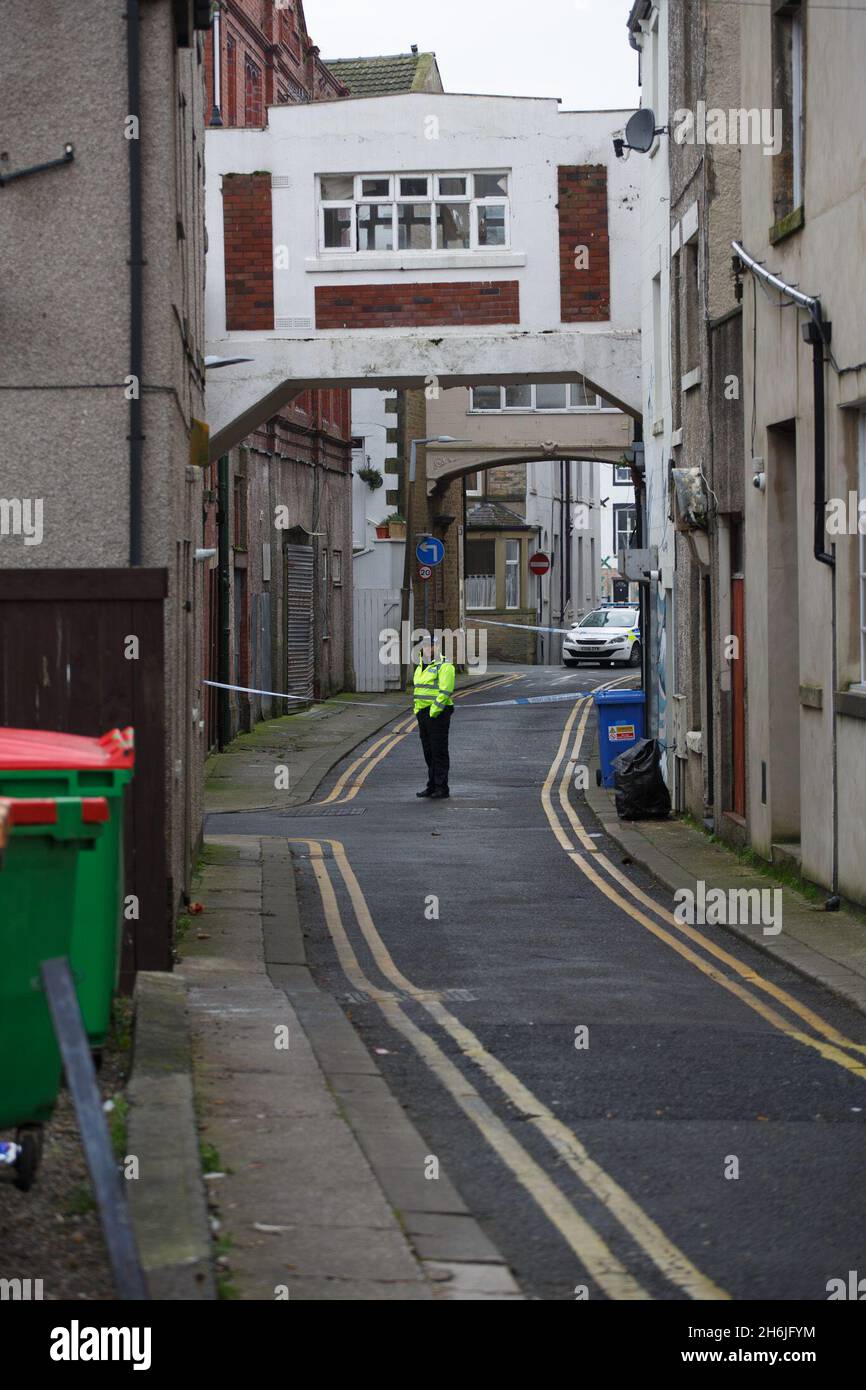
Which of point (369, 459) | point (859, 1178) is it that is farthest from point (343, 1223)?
point (369, 459)

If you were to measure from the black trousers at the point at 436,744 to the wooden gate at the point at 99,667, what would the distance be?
12551 mm

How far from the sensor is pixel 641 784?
19938 millimetres

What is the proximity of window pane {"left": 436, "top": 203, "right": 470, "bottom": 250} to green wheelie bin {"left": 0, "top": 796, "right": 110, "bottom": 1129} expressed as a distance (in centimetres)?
1891

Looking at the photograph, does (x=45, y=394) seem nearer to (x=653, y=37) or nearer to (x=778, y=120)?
(x=778, y=120)

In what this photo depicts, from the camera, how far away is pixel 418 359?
2295 centimetres

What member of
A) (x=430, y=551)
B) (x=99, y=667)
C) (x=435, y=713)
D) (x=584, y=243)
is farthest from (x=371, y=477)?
(x=99, y=667)

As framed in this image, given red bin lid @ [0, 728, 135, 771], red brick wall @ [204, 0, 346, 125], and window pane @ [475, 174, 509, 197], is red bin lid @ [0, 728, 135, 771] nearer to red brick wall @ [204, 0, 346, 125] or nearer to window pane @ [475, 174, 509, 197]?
window pane @ [475, 174, 509, 197]

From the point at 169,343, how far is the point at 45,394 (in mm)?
759

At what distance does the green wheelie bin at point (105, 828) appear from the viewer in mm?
5898

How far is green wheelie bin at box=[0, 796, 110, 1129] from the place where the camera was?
520 centimetres

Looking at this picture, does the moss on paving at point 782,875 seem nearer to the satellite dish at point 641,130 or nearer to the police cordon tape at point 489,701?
the satellite dish at point 641,130

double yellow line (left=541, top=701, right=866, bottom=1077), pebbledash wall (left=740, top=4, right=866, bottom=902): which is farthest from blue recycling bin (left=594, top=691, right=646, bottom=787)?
pebbledash wall (left=740, top=4, right=866, bottom=902)

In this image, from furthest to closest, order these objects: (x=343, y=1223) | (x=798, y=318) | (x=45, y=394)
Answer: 1. (x=798, y=318)
2. (x=45, y=394)
3. (x=343, y=1223)

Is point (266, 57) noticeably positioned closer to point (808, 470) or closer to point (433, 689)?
point (433, 689)
